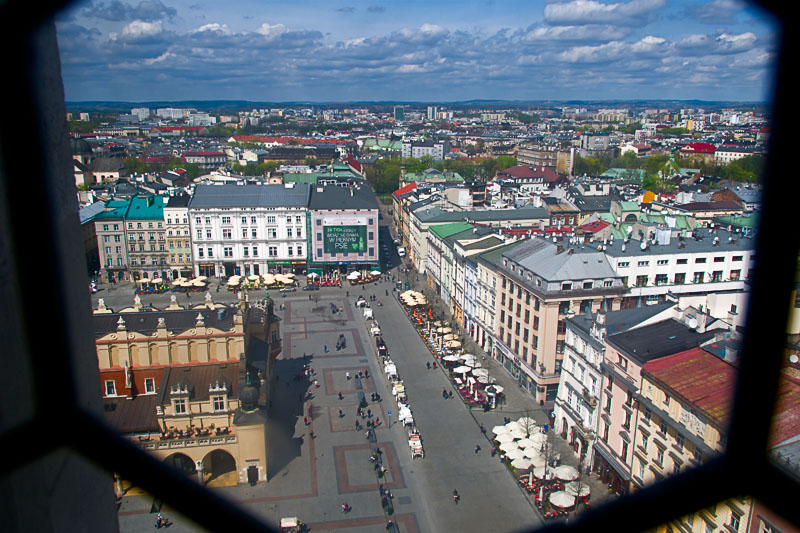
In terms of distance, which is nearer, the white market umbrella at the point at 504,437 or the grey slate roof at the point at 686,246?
the white market umbrella at the point at 504,437

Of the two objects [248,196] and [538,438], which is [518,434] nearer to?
[538,438]

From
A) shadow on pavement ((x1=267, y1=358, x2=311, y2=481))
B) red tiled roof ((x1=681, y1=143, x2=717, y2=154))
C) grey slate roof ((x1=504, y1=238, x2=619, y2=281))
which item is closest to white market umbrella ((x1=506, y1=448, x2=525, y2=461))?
shadow on pavement ((x1=267, y1=358, x2=311, y2=481))

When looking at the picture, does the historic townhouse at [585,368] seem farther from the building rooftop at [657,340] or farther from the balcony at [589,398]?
the building rooftop at [657,340]

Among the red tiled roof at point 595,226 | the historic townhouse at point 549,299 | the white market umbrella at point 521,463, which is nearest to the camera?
the white market umbrella at point 521,463

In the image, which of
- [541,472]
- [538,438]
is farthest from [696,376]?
[538,438]

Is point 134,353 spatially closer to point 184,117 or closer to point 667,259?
point 667,259

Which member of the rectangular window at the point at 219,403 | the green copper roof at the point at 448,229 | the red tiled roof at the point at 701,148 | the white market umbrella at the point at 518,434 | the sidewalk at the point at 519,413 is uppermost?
the red tiled roof at the point at 701,148


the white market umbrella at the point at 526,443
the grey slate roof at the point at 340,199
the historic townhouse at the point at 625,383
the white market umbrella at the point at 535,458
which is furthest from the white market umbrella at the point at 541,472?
the grey slate roof at the point at 340,199

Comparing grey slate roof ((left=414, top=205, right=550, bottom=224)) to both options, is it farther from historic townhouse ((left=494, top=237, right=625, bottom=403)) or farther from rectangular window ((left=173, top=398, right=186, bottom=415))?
rectangular window ((left=173, top=398, right=186, bottom=415))
